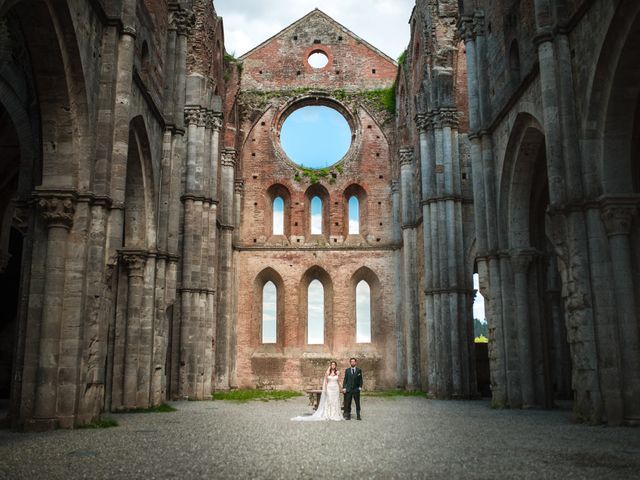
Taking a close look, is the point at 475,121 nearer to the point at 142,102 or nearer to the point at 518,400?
the point at 518,400

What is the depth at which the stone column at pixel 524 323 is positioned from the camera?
15219mm

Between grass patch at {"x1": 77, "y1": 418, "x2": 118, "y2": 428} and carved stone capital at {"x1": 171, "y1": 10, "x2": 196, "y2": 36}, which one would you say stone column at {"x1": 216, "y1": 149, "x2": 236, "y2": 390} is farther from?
grass patch at {"x1": 77, "y1": 418, "x2": 118, "y2": 428}

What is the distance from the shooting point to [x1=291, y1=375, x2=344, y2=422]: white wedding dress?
44.1 feet

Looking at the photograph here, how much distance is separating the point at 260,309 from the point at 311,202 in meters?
5.24

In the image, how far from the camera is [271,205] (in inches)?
1197

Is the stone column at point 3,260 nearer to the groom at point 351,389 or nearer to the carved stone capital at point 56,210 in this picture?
the carved stone capital at point 56,210

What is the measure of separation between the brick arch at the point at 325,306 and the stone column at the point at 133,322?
13755 millimetres

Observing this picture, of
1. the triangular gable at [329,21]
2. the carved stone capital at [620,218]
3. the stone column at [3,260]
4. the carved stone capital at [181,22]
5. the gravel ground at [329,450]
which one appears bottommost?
the gravel ground at [329,450]

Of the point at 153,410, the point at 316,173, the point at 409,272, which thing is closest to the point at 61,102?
the point at 153,410

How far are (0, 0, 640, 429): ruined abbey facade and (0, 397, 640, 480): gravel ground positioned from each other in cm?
147

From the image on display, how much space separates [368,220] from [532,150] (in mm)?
14497

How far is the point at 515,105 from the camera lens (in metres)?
15.2

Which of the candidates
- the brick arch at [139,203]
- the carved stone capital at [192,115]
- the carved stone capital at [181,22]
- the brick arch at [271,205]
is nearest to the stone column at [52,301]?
the brick arch at [139,203]

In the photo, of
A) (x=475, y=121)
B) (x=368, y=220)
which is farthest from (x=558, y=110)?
(x=368, y=220)
